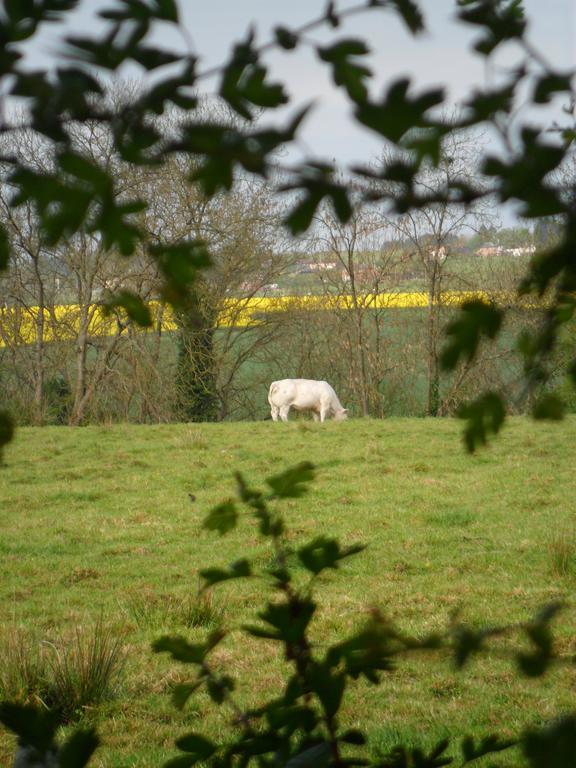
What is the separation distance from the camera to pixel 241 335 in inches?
1144

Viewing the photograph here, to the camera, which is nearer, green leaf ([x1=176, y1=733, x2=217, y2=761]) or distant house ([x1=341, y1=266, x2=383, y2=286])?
green leaf ([x1=176, y1=733, x2=217, y2=761])

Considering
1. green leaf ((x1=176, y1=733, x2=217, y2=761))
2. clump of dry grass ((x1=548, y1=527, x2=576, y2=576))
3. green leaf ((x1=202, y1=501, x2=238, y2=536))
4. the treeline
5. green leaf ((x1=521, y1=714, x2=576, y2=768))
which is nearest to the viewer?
green leaf ((x1=521, y1=714, x2=576, y2=768))

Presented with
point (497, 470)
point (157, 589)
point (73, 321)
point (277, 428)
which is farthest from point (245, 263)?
point (157, 589)

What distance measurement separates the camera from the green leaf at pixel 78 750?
100cm

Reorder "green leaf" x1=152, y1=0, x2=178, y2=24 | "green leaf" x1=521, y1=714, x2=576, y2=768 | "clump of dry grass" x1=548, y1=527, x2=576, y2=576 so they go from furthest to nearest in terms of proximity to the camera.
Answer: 1. "clump of dry grass" x1=548, y1=527, x2=576, y2=576
2. "green leaf" x1=152, y1=0, x2=178, y2=24
3. "green leaf" x1=521, y1=714, x2=576, y2=768

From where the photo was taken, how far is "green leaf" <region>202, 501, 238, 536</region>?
4.25ft

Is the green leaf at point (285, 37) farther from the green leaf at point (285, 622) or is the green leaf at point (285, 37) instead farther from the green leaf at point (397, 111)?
the green leaf at point (285, 622)

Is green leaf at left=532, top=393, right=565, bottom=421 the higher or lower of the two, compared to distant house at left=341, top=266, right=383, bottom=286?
lower

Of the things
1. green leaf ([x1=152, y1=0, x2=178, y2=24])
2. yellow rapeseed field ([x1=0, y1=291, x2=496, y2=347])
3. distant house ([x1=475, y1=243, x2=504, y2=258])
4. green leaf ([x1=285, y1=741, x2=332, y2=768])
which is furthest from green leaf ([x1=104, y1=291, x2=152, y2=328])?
yellow rapeseed field ([x1=0, y1=291, x2=496, y2=347])

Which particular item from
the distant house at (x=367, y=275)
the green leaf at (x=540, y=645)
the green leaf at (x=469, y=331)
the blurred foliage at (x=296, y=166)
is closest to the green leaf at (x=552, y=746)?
the blurred foliage at (x=296, y=166)

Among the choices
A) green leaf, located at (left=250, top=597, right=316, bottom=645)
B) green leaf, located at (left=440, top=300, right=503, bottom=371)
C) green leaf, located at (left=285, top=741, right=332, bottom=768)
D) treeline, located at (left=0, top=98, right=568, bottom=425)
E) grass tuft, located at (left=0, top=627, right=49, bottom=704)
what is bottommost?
grass tuft, located at (left=0, top=627, right=49, bottom=704)

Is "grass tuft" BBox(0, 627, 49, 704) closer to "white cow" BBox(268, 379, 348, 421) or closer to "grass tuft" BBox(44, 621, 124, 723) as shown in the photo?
"grass tuft" BBox(44, 621, 124, 723)

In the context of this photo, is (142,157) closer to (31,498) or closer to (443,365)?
(443,365)

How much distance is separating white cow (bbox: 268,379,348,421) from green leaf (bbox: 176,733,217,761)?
2112 cm
